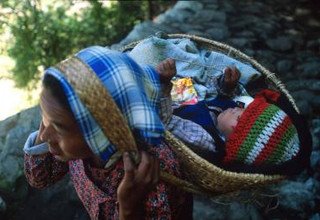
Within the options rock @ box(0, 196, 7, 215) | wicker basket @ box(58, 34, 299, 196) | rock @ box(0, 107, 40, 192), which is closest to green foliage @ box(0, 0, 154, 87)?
rock @ box(0, 107, 40, 192)

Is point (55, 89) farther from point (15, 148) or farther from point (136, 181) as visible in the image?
point (15, 148)

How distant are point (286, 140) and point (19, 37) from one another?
130 inches

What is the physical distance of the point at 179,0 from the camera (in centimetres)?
691

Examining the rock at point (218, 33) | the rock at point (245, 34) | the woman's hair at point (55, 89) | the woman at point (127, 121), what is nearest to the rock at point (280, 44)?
the rock at point (245, 34)

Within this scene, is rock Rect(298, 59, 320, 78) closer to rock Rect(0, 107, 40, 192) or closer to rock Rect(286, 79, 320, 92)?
rock Rect(286, 79, 320, 92)

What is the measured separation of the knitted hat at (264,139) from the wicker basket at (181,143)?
108 millimetres

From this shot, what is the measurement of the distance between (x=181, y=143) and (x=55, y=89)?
596 mm

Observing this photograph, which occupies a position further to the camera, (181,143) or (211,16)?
(211,16)

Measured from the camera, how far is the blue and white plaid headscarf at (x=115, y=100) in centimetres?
153

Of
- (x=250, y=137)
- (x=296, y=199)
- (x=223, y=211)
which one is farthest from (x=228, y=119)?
(x=296, y=199)

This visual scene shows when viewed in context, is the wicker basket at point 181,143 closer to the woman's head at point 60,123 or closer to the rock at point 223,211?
the woman's head at point 60,123

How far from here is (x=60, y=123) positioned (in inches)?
63.4

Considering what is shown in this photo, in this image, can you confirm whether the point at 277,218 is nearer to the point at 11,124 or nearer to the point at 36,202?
the point at 36,202

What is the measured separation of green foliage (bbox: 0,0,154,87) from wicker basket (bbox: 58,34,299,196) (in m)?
2.30
